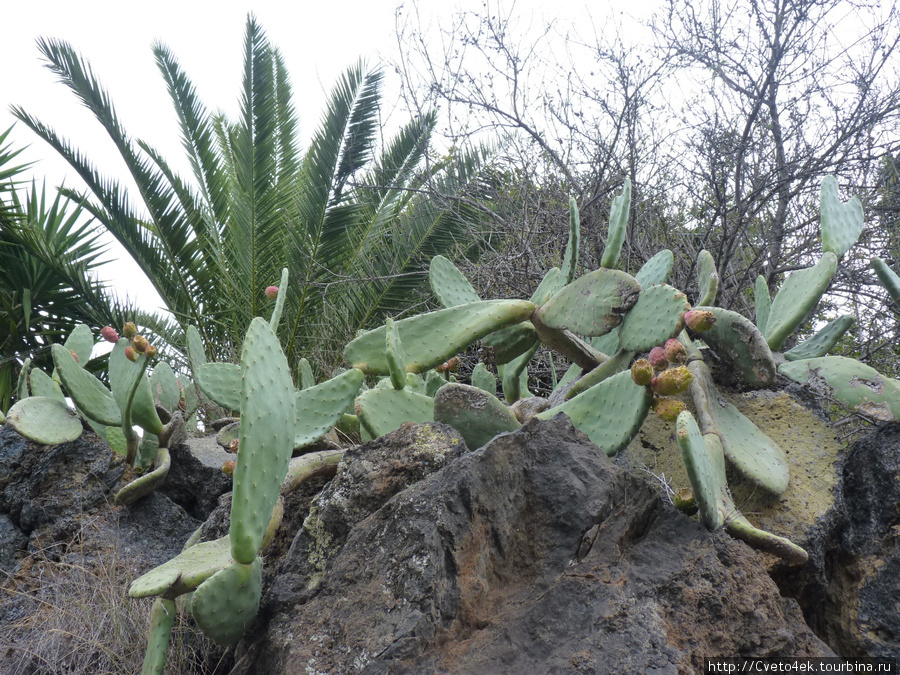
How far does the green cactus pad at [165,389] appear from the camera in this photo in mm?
3643

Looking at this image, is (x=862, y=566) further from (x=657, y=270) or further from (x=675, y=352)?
(x=657, y=270)

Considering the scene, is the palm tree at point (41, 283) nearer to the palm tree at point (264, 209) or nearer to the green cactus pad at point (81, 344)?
the palm tree at point (264, 209)

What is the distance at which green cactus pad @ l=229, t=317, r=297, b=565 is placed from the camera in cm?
156

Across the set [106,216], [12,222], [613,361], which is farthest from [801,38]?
[12,222]

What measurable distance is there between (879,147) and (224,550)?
439 centimetres

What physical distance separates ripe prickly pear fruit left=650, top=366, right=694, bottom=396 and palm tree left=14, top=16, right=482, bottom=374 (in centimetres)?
564

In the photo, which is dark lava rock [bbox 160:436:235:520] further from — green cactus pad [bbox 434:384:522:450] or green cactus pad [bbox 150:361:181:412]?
green cactus pad [bbox 434:384:522:450]

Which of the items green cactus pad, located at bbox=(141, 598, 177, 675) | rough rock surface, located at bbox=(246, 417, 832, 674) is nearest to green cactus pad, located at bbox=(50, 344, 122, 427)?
green cactus pad, located at bbox=(141, 598, 177, 675)

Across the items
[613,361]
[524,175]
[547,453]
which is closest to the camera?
[547,453]

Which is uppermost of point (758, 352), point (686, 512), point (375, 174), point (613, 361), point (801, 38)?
point (801, 38)

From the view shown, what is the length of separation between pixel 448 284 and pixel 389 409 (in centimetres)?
86

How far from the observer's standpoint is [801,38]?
14.9ft

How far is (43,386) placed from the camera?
3693 millimetres

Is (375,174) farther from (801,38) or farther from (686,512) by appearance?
(686,512)
